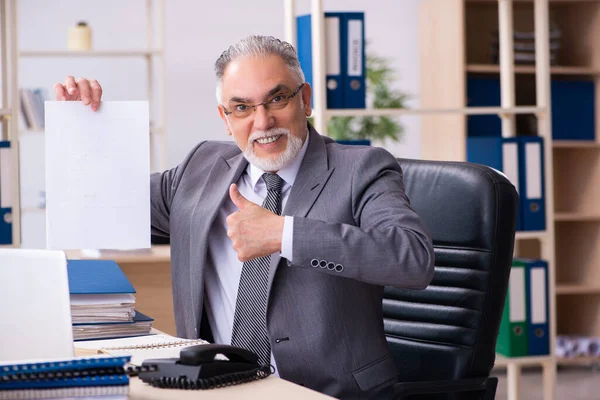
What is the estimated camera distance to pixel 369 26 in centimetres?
639

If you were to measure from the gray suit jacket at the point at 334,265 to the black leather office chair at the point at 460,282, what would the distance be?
146 mm

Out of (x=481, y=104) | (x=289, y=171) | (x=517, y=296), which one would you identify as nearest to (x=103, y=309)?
(x=289, y=171)

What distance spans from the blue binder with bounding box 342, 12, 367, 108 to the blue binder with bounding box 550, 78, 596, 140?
2.05 metres

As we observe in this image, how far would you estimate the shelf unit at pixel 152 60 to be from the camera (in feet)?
17.3

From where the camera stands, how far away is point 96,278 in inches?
65.2

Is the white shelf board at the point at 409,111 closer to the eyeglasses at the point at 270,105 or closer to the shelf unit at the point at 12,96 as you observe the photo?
the shelf unit at the point at 12,96

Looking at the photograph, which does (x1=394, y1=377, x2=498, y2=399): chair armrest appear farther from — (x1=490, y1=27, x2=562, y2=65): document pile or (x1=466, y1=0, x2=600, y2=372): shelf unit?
(x1=490, y1=27, x2=562, y2=65): document pile

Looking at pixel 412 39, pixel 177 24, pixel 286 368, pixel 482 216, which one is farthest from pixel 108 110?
pixel 412 39

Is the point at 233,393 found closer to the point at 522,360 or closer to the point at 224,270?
the point at 224,270

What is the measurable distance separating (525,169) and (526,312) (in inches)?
21.9

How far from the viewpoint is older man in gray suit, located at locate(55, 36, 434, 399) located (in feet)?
4.93

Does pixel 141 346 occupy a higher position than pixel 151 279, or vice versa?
pixel 141 346

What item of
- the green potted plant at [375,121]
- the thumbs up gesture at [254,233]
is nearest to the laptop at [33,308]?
the thumbs up gesture at [254,233]

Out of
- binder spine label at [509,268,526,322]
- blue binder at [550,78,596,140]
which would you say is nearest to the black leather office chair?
A: binder spine label at [509,268,526,322]
